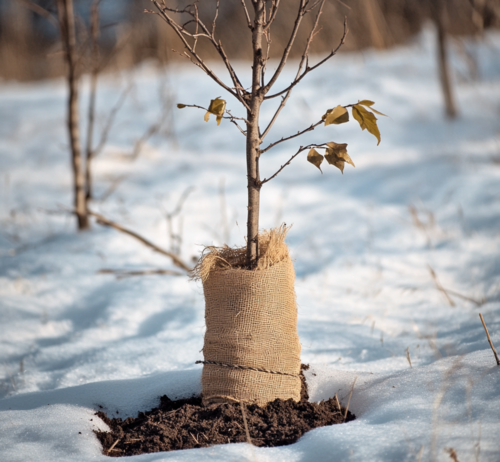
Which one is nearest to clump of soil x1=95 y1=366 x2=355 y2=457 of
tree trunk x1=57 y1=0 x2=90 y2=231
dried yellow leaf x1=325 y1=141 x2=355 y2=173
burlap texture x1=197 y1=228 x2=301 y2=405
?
burlap texture x1=197 y1=228 x2=301 y2=405

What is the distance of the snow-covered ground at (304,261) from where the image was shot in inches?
53.8

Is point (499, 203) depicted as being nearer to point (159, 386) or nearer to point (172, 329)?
point (172, 329)

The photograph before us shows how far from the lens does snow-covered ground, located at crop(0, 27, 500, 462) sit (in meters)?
1.37

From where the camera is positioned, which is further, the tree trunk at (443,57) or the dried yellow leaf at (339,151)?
the tree trunk at (443,57)

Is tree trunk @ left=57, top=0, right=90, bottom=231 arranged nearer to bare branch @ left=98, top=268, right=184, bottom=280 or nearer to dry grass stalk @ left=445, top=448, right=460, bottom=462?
bare branch @ left=98, top=268, right=184, bottom=280

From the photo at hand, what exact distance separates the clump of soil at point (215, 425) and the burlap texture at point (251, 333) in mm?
48

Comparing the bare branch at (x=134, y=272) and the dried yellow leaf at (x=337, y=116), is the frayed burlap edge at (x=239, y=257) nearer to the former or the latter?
the dried yellow leaf at (x=337, y=116)

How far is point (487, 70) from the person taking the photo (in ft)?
20.5

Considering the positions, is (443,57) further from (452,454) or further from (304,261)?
(452,454)

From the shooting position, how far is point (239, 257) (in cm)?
152

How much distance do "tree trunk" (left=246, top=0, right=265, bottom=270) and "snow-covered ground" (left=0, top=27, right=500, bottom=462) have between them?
1.85ft

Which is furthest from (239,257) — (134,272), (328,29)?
(328,29)

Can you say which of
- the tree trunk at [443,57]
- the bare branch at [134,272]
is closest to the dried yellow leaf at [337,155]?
the bare branch at [134,272]

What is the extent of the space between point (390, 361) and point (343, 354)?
0.22 m
